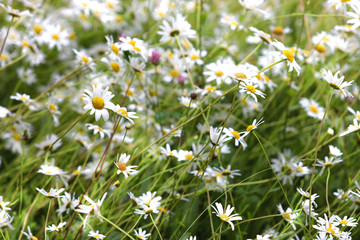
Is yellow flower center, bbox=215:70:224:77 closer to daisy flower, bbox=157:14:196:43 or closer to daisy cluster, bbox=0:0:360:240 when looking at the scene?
daisy cluster, bbox=0:0:360:240

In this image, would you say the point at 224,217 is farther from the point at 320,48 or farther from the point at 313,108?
the point at 320,48

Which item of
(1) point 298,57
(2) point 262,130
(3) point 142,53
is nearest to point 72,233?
(3) point 142,53

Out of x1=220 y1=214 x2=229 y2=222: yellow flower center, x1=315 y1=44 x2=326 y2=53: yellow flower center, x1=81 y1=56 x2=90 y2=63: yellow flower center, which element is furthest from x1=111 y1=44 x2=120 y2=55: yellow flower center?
x1=315 y1=44 x2=326 y2=53: yellow flower center

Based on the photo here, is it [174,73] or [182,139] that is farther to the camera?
[174,73]

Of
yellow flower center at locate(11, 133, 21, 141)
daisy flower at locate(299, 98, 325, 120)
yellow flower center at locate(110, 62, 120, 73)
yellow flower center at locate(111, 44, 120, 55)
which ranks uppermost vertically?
yellow flower center at locate(111, 44, 120, 55)

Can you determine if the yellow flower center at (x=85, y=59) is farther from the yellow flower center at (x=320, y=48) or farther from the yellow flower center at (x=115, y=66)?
the yellow flower center at (x=320, y=48)

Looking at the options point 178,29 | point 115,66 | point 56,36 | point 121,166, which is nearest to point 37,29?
point 56,36

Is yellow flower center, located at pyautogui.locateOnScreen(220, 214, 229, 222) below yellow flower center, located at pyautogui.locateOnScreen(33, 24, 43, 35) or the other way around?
below

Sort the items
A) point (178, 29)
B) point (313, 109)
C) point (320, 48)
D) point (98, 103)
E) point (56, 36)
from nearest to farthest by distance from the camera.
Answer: point (98, 103), point (178, 29), point (313, 109), point (320, 48), point (56, 36)
